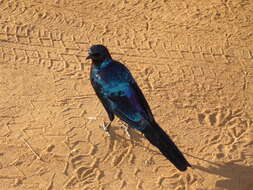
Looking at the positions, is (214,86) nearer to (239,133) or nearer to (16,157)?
(239,133)

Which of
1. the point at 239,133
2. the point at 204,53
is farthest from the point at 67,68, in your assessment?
the point at 239,133

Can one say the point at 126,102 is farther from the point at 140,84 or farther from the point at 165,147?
the point at 140,84

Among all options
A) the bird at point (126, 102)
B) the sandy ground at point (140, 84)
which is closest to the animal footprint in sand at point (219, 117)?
the sandy ground at point (140, 84)

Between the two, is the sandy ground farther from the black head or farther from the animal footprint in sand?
the black head

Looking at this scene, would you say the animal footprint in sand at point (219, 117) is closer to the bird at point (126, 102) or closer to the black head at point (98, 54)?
the bird at point (126, 102)

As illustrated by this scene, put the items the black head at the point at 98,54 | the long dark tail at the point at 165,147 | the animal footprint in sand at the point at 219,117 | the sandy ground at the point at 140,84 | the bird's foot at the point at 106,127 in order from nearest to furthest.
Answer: the long dark tail at the point at 165,147
the black head at the point at 98,54
the sandy ground at the point at 140,84
the bird's foot at the point at 106,127
the animal footprint in sand at the point at 219,117

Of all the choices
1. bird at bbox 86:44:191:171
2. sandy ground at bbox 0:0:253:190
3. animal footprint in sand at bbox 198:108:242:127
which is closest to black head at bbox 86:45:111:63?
bird at bbox 86:44:191:171
